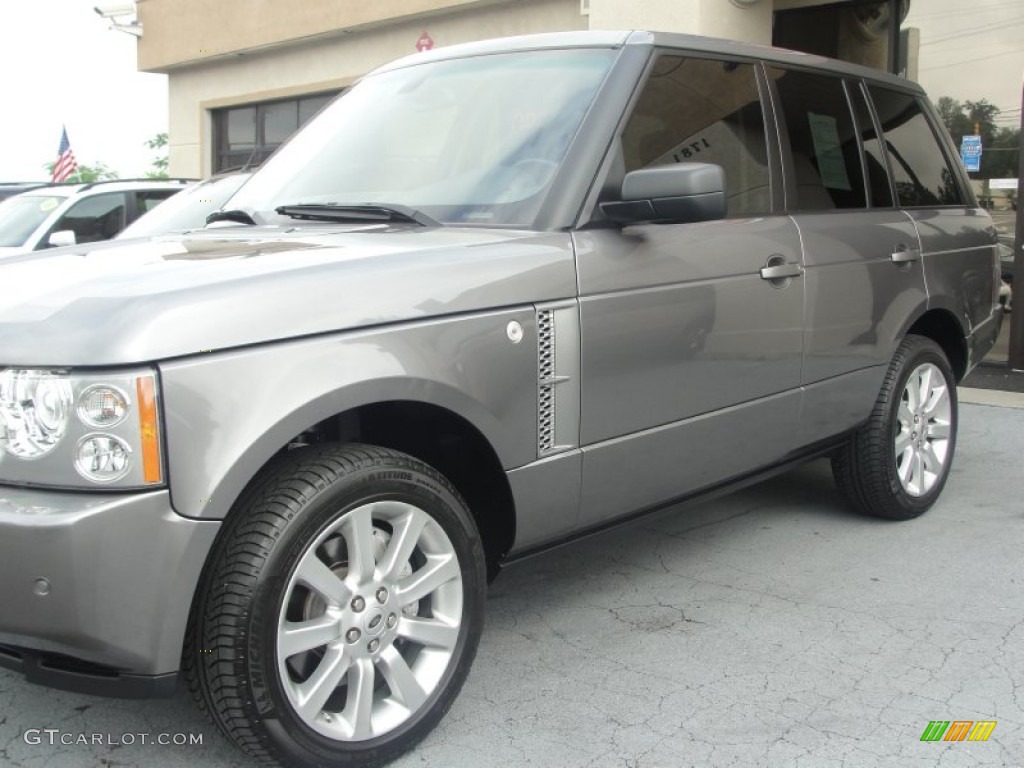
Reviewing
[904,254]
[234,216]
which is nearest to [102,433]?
[234,216]

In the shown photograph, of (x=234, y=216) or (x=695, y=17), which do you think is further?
(x=695, y=17)

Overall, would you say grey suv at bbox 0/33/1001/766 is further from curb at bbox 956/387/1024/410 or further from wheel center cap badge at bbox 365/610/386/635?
curb at bbox 956/387/1024/410

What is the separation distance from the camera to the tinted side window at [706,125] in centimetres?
344

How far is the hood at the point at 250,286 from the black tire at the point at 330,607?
0.35 m

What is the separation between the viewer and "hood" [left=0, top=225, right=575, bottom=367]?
2.22 metres

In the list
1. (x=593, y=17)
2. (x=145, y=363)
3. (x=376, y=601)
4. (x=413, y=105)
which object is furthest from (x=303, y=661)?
(x=593, y=17)

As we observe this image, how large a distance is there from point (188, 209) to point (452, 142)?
4121 millimetres

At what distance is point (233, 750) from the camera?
270 centimetres

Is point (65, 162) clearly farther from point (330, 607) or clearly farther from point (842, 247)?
point (330, 607)

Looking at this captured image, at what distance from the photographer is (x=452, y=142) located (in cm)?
346

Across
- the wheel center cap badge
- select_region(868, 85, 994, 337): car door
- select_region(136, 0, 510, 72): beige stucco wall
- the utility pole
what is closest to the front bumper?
the wheel center cap badge

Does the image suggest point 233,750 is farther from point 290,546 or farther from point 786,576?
point 786,576

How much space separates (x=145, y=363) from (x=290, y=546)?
1.62 feet

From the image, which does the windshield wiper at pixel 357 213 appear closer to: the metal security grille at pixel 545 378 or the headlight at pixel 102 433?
the metal security grille at pixel 545 378
